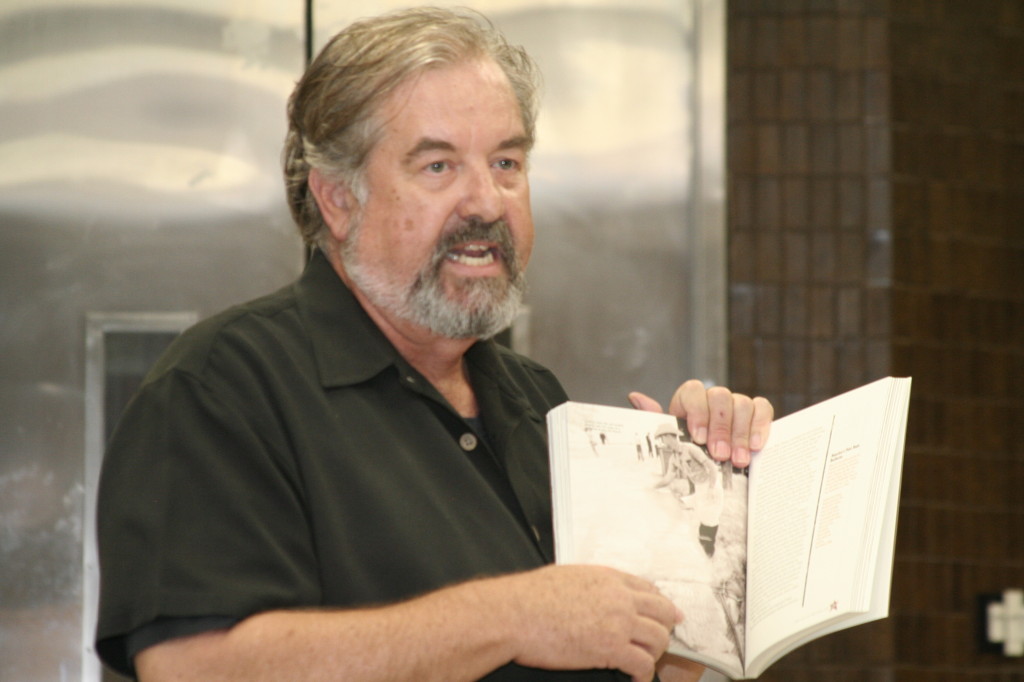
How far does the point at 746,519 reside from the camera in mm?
1556

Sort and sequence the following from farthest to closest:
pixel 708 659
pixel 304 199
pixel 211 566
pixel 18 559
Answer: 1. pixel 18 559
2. pixel 304 199
3. pixel 708 659
4. pixel 211 566

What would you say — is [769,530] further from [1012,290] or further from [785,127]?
[1012,290]

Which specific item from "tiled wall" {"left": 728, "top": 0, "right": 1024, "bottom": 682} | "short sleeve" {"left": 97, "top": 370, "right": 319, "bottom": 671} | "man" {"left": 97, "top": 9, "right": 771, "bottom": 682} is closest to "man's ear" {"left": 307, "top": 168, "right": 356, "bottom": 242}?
"man" {"left": 97, "top": 9, "right": 771, "bottom": 682}

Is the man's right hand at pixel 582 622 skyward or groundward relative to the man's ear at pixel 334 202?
groundward

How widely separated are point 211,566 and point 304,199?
673mm

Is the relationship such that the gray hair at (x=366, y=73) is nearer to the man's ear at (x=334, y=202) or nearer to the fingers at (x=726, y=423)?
the man's ear at (x=334, y=202)

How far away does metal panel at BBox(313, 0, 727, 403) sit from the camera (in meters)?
2.68

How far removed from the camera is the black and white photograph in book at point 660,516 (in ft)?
4.76

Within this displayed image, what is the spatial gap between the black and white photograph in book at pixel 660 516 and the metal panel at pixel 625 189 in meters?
1.10

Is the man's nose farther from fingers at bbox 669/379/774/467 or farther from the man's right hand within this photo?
the man's right hand

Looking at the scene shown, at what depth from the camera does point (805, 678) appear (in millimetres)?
2812

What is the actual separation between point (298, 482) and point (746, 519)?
0.56 metres

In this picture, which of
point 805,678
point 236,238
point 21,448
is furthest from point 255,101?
point 805,678

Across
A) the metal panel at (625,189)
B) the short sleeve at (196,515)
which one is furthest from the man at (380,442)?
the metal panel at (625,189)
